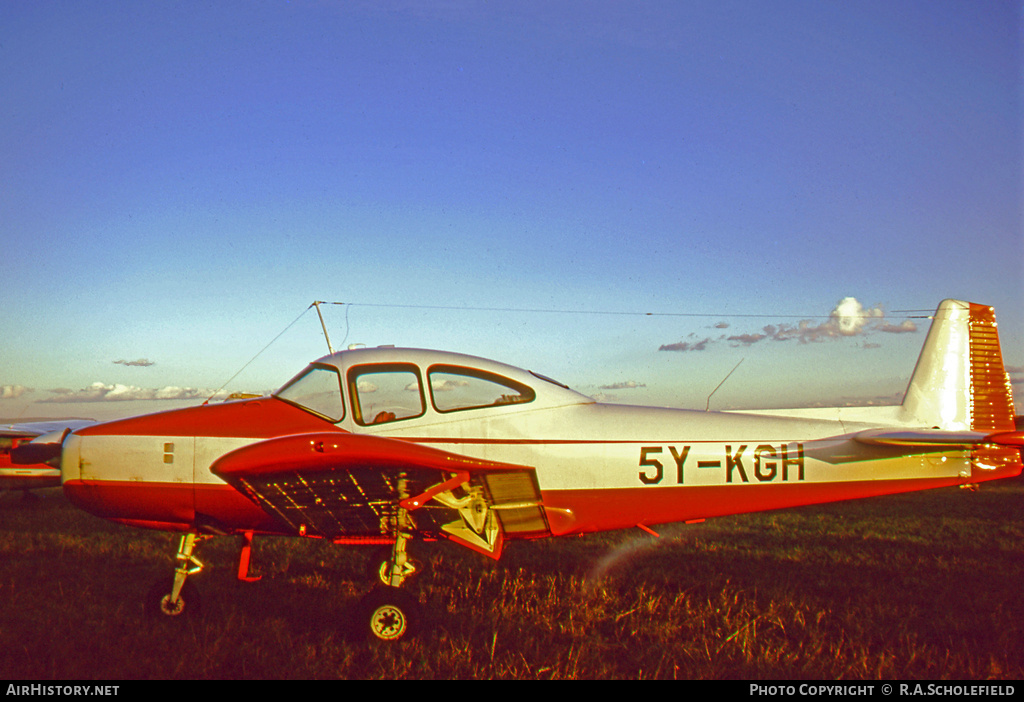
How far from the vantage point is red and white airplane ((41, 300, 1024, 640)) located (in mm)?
5277

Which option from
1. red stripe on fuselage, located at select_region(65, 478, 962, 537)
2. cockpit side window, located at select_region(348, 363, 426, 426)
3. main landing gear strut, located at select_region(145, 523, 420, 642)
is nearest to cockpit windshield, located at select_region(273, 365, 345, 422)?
cockpit side window, located at select_region(348, 363, 426, 426)

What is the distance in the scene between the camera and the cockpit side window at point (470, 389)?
18.0 ft

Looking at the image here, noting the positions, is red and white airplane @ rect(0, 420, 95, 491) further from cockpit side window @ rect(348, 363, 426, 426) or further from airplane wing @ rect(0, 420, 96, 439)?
cockpit side window @ rect(348, 363, 426, 426)

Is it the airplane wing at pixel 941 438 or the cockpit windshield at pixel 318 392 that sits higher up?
the cockpit windshield at pixel 318 392

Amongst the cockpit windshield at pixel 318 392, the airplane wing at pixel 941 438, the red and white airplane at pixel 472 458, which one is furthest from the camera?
the cockpit windshield at pixel 318 392

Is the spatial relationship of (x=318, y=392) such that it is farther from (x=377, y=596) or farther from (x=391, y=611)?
(x=391, y=611)

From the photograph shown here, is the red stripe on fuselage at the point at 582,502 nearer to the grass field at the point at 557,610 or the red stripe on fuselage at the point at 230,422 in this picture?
the red stripe on fuselage at the point at 230,422

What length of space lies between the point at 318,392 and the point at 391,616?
1.96 m

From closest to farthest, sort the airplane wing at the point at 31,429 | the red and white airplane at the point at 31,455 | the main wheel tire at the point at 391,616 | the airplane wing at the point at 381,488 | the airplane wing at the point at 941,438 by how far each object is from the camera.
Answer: the airplane wing at the point at 381,488, the main wheel tire at the point at 391,616, the airplane wing at the point at 941,438, the red and white airplane at the point at 31,455, the airplane wing at the point at 31,429

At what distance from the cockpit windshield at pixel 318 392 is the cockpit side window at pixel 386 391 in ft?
0.46

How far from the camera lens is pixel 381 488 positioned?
4.91 metres

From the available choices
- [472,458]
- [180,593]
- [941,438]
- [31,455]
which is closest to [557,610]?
[472,458]

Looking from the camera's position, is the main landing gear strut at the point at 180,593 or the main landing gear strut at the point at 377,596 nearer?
the main landing gear strut at the point at 377,596

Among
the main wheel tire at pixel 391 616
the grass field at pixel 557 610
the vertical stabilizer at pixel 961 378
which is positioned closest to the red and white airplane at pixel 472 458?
the main wheel tire at pixel 391 616
